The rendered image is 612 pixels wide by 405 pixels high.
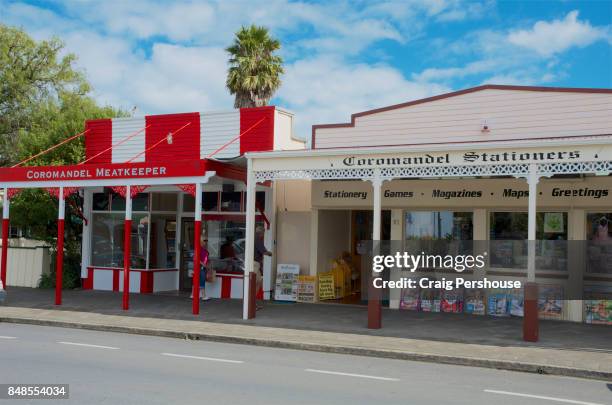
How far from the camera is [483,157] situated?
12008mm

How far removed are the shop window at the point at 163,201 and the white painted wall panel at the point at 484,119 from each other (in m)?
5.13

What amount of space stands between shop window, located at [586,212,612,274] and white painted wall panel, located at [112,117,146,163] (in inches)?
482

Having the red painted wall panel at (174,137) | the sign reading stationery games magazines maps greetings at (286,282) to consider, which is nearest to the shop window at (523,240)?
the sign reading stationery games magazines maps greetings at (286,282)

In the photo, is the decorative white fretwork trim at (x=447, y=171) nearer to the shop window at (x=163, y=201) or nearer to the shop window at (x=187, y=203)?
the shop window at (x=187, y=203)

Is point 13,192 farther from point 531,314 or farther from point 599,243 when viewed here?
point 599,243

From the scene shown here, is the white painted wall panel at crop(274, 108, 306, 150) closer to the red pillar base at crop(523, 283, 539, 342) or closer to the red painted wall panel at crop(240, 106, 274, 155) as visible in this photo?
the red painted wall panel at crop(240, 106, 274, 155)

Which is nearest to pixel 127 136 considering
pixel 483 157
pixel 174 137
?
pixel 174 137

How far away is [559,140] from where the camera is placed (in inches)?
444

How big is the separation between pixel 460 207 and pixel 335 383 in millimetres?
→ 8132

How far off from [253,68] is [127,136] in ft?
42.8

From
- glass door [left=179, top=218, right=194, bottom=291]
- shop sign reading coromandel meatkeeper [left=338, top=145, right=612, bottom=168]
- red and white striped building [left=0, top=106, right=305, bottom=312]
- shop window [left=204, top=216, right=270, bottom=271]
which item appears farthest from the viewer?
glass door [left=179, top=218, right=194, bottom=291]

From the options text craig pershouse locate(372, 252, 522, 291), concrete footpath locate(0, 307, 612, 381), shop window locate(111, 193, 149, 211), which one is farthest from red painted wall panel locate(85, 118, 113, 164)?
text craig pershouse locate(372, 252, 522, 291)

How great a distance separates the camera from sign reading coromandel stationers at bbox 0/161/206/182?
1468 cm

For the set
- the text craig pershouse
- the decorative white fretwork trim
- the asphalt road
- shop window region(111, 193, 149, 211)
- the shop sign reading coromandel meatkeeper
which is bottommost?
the asphalt road
